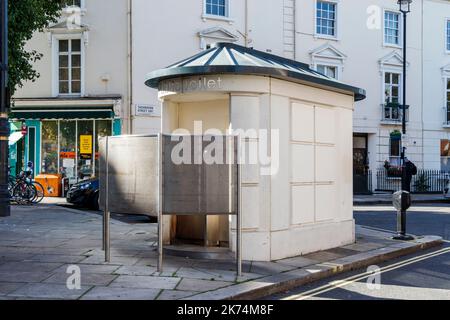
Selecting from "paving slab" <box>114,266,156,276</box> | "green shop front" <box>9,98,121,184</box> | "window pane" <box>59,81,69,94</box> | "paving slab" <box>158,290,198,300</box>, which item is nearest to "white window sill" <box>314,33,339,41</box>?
"green shop front" <box>9,98,121,184</box>

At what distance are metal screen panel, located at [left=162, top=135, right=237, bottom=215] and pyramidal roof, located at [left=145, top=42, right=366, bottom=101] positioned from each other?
4.17 feet

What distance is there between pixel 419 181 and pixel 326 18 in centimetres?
1003

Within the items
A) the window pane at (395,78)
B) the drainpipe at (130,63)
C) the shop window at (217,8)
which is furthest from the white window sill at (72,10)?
the window pane at (395,78)

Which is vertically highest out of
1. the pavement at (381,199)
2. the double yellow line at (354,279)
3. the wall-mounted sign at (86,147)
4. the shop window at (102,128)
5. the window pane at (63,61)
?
the window pane at (63,61)

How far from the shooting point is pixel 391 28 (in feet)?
94.6

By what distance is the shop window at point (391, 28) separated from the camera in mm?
28727

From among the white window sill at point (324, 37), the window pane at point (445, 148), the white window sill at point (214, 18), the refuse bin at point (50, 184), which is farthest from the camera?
the window pane at point (445, 148)

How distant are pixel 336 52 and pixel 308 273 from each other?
20858 mm

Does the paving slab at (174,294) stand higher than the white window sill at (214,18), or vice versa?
the white window sill at (214,18)

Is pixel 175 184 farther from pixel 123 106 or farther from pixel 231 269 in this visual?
pixel 123 106

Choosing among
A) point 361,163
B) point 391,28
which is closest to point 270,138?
point 361,163

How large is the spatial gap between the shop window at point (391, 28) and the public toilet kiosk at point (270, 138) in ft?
65.0

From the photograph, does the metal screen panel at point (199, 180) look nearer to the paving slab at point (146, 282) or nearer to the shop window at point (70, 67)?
the paving slab at point (146, 282)
